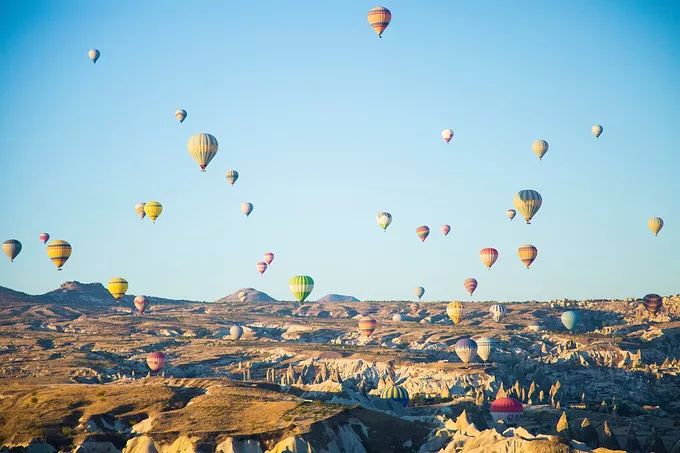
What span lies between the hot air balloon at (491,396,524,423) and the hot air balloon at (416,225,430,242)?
207 feet

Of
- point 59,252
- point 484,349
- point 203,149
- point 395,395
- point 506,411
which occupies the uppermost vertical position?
point 203,149

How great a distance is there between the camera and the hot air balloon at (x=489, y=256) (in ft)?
475

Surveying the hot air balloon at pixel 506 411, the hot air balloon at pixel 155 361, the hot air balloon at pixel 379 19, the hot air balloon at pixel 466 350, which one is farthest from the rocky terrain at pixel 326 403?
the hot air balloon at pixel 379 19

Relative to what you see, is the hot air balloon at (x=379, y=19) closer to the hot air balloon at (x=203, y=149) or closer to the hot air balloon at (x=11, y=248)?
the hot air balloon at (x=203, y=149)

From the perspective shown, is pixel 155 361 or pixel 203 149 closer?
pixel 203 149

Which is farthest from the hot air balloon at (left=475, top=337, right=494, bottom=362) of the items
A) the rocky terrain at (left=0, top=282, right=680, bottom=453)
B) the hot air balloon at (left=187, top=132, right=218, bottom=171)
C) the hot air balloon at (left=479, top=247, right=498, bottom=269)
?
the hot air balloon at (left=187, top=132, right=218, bottom=171)

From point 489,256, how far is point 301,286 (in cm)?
2832

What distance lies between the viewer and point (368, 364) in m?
173

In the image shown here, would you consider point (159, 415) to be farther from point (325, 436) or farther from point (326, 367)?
point (326, 367)

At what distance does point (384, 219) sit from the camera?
568 ft

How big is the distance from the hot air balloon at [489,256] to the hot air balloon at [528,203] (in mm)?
21660

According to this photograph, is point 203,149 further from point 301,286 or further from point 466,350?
point 466,350

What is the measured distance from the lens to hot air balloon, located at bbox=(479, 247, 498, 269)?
144750 mm

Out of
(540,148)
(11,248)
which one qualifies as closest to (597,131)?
(540,148)
